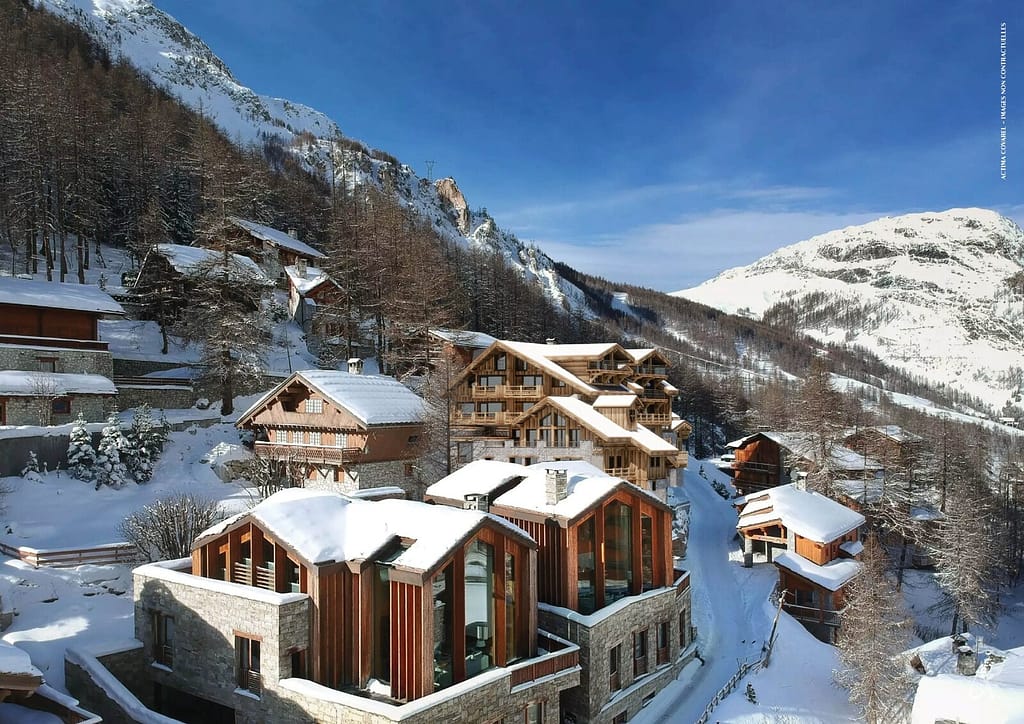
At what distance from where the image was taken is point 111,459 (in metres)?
28.1

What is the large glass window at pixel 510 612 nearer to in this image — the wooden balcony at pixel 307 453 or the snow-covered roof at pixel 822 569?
the wooden balcony at pixel 307 453

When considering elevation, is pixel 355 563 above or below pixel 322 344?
below

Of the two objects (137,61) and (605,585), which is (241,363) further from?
(137,61)

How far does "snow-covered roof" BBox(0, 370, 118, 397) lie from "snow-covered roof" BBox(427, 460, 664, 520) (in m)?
20.1

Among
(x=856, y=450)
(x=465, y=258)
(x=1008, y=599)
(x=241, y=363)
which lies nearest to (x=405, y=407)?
(x=241, y=363)

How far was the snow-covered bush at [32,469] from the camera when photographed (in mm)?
26609

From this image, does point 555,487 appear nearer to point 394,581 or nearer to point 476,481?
point 476,481

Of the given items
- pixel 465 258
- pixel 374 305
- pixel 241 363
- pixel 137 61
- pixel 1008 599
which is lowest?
pixel 1008 599

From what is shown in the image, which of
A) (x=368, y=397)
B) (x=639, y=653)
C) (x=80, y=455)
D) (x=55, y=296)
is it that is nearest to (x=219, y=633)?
(x=639, y=653)

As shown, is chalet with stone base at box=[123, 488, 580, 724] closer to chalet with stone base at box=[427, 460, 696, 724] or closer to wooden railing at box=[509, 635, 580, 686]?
wooden railing at box=[509, 635, 580, 686]

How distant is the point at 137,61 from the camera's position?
113m

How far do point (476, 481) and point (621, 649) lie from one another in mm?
8018

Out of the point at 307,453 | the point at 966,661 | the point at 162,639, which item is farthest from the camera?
the point at 307,453

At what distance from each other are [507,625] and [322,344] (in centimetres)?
3708
